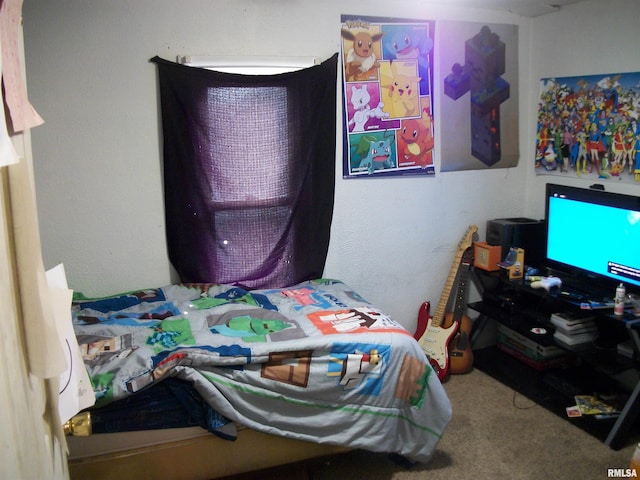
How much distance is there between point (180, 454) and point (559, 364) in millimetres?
2288

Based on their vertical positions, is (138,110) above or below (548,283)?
above

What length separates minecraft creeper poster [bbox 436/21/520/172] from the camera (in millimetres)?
3195

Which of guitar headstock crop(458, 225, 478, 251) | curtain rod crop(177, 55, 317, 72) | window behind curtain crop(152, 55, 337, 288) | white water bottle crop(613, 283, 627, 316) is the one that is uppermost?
curtain rod crop(177, 55, 317, 72)

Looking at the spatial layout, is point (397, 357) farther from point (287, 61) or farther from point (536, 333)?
point (287, 61)

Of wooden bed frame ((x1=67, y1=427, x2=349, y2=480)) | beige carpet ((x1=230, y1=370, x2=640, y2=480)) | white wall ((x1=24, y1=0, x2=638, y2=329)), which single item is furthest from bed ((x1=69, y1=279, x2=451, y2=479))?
white wall ((x1=24, y1=0, x2=638, y2=329))

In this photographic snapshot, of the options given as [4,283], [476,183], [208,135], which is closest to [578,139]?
[476,183]

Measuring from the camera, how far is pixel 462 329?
11.1 ft

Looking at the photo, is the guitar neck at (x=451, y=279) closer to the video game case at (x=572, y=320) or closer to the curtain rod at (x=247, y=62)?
the video game case at (x=572, y=320)

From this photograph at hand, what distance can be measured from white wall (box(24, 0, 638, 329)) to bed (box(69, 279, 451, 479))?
42cm

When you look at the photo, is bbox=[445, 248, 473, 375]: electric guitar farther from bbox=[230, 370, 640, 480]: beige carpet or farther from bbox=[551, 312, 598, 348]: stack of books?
bbox=[551, 312, 598, 348]: stack of books

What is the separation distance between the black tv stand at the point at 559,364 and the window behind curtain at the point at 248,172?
118cm

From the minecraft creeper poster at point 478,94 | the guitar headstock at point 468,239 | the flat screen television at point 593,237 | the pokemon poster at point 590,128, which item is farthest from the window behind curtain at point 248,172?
the pokemon poster at point 590,128

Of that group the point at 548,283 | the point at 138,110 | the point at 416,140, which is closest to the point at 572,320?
the point at 548,283

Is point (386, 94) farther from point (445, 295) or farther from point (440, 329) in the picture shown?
point (440, 329)
